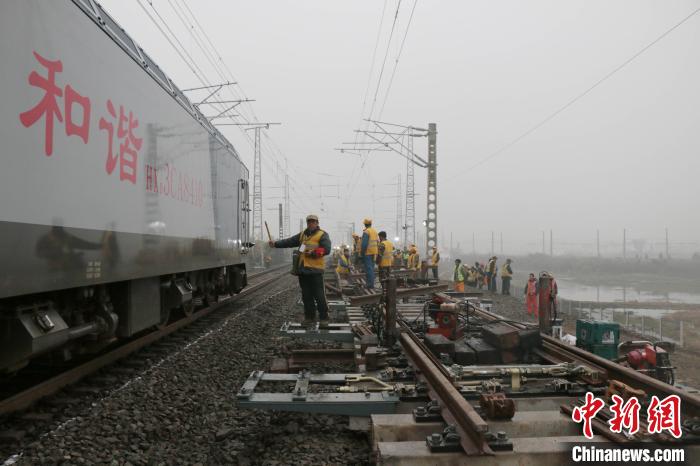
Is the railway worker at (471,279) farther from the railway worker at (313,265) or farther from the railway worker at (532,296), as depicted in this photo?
the railway worker at (313,265)

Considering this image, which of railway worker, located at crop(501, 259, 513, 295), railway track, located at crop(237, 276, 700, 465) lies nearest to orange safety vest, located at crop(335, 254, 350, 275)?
railway worker, located at crop(501, 259, 513, 295)

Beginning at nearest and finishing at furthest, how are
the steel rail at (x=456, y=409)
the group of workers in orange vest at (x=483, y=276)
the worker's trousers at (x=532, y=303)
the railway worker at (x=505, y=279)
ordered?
the steel rail at (x=456, y=409) → the worker's trousers at (x=532, y=303) → the group of workers in orange vest at (x=483, y=276) → the railway worker at (x=505, y=279)

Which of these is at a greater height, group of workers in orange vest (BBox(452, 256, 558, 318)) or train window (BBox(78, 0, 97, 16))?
train window (BBox(78, 0, 97, 16))

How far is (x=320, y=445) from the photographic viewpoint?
336 centimetres

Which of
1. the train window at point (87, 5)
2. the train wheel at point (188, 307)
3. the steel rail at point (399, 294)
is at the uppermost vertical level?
the train window at point (87, 5)

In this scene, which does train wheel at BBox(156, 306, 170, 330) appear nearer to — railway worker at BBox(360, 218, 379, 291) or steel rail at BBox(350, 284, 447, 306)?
steel rail at BBox(350, 284, 447, 306)

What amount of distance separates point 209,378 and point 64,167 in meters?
2.56

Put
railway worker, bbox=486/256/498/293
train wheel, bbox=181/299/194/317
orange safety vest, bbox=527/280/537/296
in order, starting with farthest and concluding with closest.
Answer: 1. railway worker, bbox=486/256/498/293
2. orange safety vest, bbox=527/280/537/296
3. train wheel, bbox=181/299/194/317

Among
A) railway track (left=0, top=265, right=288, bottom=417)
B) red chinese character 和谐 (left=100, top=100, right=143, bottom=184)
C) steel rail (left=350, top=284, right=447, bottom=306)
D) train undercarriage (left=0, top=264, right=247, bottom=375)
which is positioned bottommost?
railway track (left=0, top=265, right=288, bottom=417)

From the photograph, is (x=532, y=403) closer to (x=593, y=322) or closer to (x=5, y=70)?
(x=593, y=322)

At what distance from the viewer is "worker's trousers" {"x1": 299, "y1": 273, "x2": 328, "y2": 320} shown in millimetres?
7613

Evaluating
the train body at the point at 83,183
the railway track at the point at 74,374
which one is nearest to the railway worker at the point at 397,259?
the railway track at the point at 74,374

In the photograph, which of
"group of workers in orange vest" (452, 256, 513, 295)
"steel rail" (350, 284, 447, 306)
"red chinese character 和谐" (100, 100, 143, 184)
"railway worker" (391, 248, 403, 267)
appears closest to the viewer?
"red chinese character 和谐" (100, 100, 143, 184)

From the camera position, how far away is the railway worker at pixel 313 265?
750 centimetres
